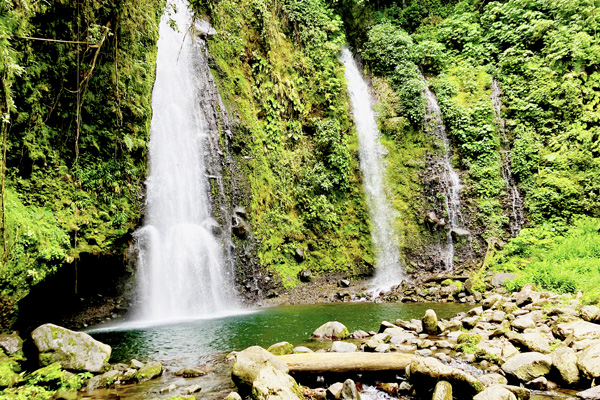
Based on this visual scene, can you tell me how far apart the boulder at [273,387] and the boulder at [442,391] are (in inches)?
46.7

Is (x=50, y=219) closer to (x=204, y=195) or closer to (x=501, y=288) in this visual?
(x=204, y=195)

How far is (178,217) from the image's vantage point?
32.8 feet

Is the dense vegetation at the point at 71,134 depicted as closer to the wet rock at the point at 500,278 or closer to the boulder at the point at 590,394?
the boulder at the point at 590,394

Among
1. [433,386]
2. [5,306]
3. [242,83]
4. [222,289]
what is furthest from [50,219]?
[242,83]

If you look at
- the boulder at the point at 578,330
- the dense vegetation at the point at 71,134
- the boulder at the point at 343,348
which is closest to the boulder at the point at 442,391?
the boulder at the point at 343,348

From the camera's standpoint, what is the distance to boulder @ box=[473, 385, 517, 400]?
283cm

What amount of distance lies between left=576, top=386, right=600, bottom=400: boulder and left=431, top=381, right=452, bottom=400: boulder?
110 cm

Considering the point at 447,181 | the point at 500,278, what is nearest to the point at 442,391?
the point at 500,278

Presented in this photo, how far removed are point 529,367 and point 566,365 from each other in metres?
0.31

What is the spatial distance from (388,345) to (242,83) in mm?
10698

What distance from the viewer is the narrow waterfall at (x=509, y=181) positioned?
471 inches

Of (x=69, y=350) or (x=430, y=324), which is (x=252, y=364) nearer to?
(x=69, y=350)

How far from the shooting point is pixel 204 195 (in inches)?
421

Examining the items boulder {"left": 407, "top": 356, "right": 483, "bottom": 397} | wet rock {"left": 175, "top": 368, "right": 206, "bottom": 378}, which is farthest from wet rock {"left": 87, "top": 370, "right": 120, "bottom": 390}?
boulder {"left": 407, "top": 356, "right": 483, "bottom": 397}
